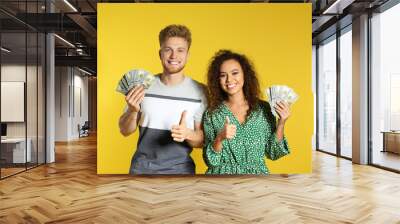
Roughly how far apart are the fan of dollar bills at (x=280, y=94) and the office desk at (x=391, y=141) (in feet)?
8.59

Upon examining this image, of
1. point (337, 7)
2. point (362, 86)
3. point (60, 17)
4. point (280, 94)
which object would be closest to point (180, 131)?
point (280, 94)

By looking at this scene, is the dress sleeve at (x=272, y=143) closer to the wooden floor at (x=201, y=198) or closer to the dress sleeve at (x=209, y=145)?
the wooden floor at (x=201, y=198)

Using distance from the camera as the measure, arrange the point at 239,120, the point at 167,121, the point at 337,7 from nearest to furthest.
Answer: the point at 239,120, the point at 167,121, the point at 337,7

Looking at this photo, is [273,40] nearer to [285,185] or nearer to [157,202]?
[285,185]

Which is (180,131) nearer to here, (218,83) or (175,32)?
→ (218,83)

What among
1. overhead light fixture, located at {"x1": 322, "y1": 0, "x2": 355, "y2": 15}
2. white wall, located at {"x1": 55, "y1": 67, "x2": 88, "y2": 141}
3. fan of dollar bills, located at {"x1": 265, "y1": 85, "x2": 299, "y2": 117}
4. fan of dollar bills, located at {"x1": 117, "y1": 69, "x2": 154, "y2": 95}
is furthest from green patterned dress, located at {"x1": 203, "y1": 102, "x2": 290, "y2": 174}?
white wall, located at {"x1": 55, "y1": 67, "x2": 88, "y2": 141}

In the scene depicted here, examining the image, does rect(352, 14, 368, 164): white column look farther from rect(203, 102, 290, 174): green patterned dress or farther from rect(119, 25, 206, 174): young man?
rect(119, 25, 206, 174): young man

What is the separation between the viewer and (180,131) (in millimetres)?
6359

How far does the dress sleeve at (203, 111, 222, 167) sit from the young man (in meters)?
0.19

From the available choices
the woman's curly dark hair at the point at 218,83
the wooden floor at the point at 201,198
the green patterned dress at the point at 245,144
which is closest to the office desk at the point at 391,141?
the wooden floor at the point at 201,198

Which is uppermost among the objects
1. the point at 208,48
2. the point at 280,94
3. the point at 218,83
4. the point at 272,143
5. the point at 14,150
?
the point at 208,48

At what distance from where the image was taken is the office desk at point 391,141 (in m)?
8.08

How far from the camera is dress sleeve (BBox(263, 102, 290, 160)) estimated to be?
6.19 metres

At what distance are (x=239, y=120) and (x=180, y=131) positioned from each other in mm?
974
